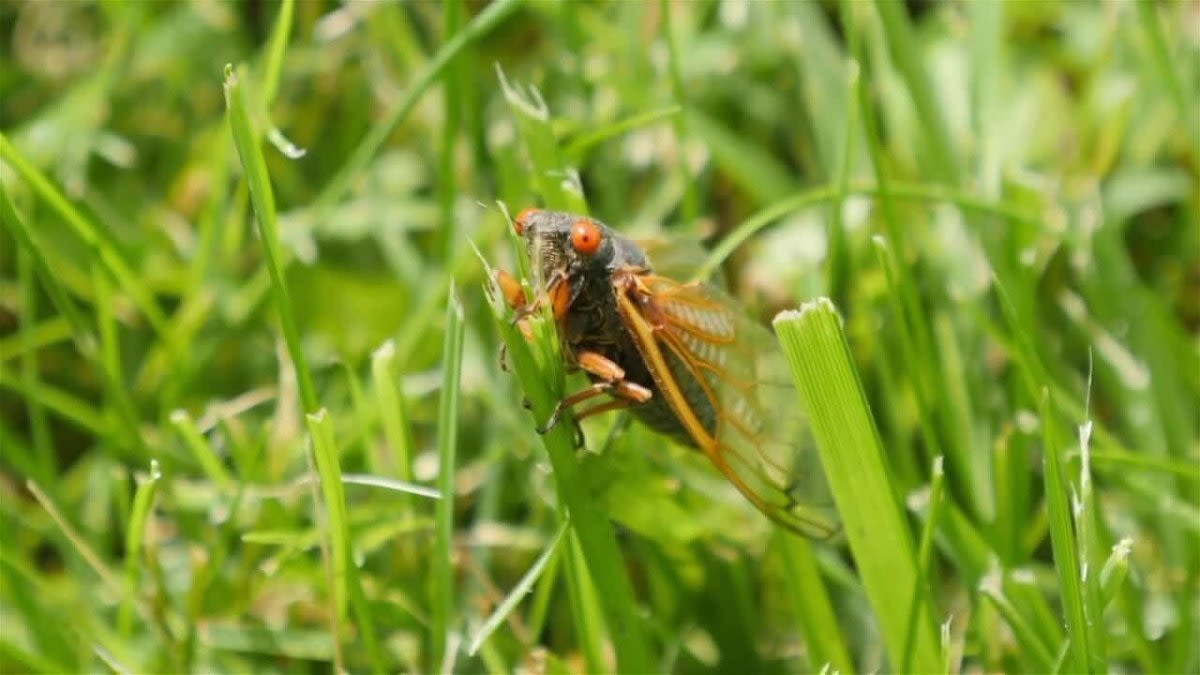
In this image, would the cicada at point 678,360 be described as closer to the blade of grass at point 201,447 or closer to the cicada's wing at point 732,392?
the cicada's wing at point 732,392

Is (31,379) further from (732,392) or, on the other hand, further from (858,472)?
(858,472)

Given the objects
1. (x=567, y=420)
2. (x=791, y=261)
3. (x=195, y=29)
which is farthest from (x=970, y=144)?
(x=195, y=29)

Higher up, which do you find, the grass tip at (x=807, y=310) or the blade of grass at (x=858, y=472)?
the grass tip at (x=807, y=310)

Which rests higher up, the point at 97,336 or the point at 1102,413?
the point at 97,336

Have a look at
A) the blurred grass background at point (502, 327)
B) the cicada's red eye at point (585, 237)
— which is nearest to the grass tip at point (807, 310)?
the blurred grass background at point (502, 327)

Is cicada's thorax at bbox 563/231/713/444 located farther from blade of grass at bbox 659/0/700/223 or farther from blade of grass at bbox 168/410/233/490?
blade of grass at bbox 168/410/233/490

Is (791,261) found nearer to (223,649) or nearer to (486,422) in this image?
(486,422)
